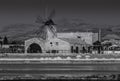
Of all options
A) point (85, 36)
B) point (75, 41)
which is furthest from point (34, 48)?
point (85, 36)

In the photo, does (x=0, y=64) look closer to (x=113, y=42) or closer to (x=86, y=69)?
(x=86, y=69)

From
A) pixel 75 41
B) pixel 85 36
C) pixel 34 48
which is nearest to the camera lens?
pixel 34 48

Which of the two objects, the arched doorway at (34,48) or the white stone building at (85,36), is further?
the white stone building at (85,36)

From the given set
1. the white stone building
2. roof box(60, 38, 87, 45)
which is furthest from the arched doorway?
the white stone building

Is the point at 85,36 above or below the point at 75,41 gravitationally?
above

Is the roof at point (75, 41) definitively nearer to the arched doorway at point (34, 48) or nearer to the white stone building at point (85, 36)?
the white stone building at point (85, 36)

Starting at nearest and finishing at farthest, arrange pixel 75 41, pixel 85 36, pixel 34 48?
pixel 34 48
pixel 75 41
pixel 85 36

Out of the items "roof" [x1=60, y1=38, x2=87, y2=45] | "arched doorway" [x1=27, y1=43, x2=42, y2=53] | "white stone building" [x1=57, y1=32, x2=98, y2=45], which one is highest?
"white stone building" [x1=57, y1=32, x2=98, y2=45]

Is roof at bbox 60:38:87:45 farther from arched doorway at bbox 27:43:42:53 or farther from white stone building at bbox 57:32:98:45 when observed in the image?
arched doorway at bbox 27:43:42:53

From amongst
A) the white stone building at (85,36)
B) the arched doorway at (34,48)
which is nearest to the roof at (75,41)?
the white stone building at (85,36)

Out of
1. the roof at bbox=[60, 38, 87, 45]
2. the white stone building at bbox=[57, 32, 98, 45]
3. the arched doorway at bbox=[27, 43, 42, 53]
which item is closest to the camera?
the arched doorway at bbox=[27, 43, 42, 53]

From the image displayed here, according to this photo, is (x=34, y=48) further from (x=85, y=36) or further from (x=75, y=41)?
(x=85, y=36)

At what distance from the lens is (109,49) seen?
146ft

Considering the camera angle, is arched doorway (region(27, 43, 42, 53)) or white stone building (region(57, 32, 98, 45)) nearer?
arched doorway (region(27, 43, 42, 53))
